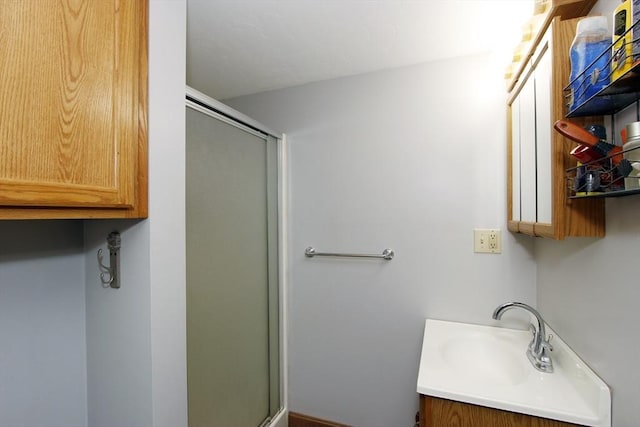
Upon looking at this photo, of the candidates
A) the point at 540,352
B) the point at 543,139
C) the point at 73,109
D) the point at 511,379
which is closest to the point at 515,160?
the point at 543,139

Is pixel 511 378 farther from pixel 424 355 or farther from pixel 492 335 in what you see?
pixel 424 355

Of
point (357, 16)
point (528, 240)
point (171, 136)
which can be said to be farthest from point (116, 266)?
point (528, 240)

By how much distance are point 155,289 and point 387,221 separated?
122 centimetres

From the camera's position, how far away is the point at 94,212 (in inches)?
28.9

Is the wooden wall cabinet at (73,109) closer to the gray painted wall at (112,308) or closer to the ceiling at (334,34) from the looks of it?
the gray painted wall at (112,308)

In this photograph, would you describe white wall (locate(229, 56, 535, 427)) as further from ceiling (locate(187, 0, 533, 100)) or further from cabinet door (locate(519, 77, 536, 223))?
cabinet door (locate(519, 77, 536, 223))

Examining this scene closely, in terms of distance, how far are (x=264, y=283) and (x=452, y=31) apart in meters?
1.67

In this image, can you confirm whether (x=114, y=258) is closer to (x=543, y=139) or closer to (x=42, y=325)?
(x=42, y=325)

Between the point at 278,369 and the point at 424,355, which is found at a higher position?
the point at 424,355

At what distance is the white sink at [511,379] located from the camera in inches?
33.1

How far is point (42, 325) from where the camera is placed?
978 millimetres

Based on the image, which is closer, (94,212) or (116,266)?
(94,212)

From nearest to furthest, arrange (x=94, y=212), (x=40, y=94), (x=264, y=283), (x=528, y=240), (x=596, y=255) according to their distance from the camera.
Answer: (x=40, y=94)
(x=94, y=212)
(x=596, y=255)
(x=528, y=240)
(x=264, y=283)

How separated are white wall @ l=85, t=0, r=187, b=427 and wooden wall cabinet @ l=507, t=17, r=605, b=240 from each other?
48.1 inches
